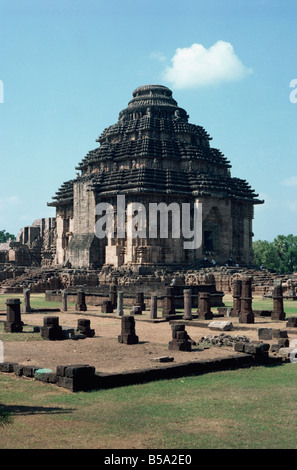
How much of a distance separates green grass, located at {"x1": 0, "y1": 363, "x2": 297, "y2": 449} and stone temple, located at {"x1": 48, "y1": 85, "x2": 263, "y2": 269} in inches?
1305

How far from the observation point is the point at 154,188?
1734 inches

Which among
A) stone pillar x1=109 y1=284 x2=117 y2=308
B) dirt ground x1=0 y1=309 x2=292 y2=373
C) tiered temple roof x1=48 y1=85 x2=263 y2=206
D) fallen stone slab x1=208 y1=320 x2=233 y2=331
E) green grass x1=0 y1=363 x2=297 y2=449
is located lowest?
green grass x1=0 y1=363 x2=297 y2=449

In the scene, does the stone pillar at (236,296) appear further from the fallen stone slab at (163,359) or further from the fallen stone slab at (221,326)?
the fallen stone slab at (163,359)

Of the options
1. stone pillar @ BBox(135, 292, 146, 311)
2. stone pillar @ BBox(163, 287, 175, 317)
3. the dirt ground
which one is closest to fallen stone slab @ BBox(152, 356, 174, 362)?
the dirt ground

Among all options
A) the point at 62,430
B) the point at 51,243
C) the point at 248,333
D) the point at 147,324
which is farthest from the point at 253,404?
the point at 51,243

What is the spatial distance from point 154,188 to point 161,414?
36.8 metres

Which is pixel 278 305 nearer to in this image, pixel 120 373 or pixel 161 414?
pixel 120 373

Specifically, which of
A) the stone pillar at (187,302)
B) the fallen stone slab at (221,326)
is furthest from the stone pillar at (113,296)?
the fallen stone slab at (221,326)

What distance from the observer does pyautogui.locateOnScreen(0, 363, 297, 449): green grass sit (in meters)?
6.51

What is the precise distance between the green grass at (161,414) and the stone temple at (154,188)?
1305 inches

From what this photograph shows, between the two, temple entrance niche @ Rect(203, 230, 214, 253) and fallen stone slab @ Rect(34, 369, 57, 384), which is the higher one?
temple entrance niche @ Rect(203, 230, 214, 253)

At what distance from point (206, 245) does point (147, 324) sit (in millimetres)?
28840

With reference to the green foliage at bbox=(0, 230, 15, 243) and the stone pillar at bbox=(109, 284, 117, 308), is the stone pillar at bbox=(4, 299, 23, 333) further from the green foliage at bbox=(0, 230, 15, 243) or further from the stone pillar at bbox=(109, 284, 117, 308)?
the green foliage at bbox=(0, 230, 15, 243)

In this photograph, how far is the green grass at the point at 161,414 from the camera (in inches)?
256
